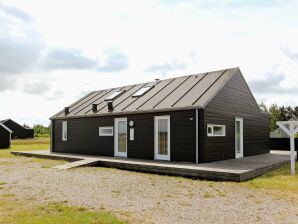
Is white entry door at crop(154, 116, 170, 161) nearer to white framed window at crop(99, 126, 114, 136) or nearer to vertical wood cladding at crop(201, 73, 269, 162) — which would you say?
vertical wood cladding at crop(201, 73, 269, 162)

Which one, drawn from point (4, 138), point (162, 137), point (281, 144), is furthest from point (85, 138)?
point (4, 138)

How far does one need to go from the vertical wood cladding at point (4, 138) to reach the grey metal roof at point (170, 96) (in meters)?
13.4

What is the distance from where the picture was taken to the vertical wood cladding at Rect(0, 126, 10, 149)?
97.8 feet

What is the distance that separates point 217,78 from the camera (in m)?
15.0

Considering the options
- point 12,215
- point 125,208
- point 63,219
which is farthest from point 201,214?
point 12,215

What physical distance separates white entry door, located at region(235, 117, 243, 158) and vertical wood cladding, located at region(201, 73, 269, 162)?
321mm

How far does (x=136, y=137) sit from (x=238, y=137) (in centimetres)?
A: 520

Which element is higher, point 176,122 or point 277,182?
point 176,122

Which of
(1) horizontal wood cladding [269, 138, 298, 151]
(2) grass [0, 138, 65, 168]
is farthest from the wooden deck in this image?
(1) horizontal wood cladding [269, 138, 298, 151]

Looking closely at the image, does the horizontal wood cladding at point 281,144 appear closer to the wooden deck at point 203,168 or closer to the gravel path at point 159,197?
the wooden deck at point 203,168

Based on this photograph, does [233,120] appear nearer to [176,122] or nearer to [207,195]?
[176,122]

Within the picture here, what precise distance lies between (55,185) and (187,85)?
353 inches

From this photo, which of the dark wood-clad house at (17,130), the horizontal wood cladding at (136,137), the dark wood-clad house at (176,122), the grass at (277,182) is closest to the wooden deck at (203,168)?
the grass at (277,182)

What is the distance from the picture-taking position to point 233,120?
15047 mm
